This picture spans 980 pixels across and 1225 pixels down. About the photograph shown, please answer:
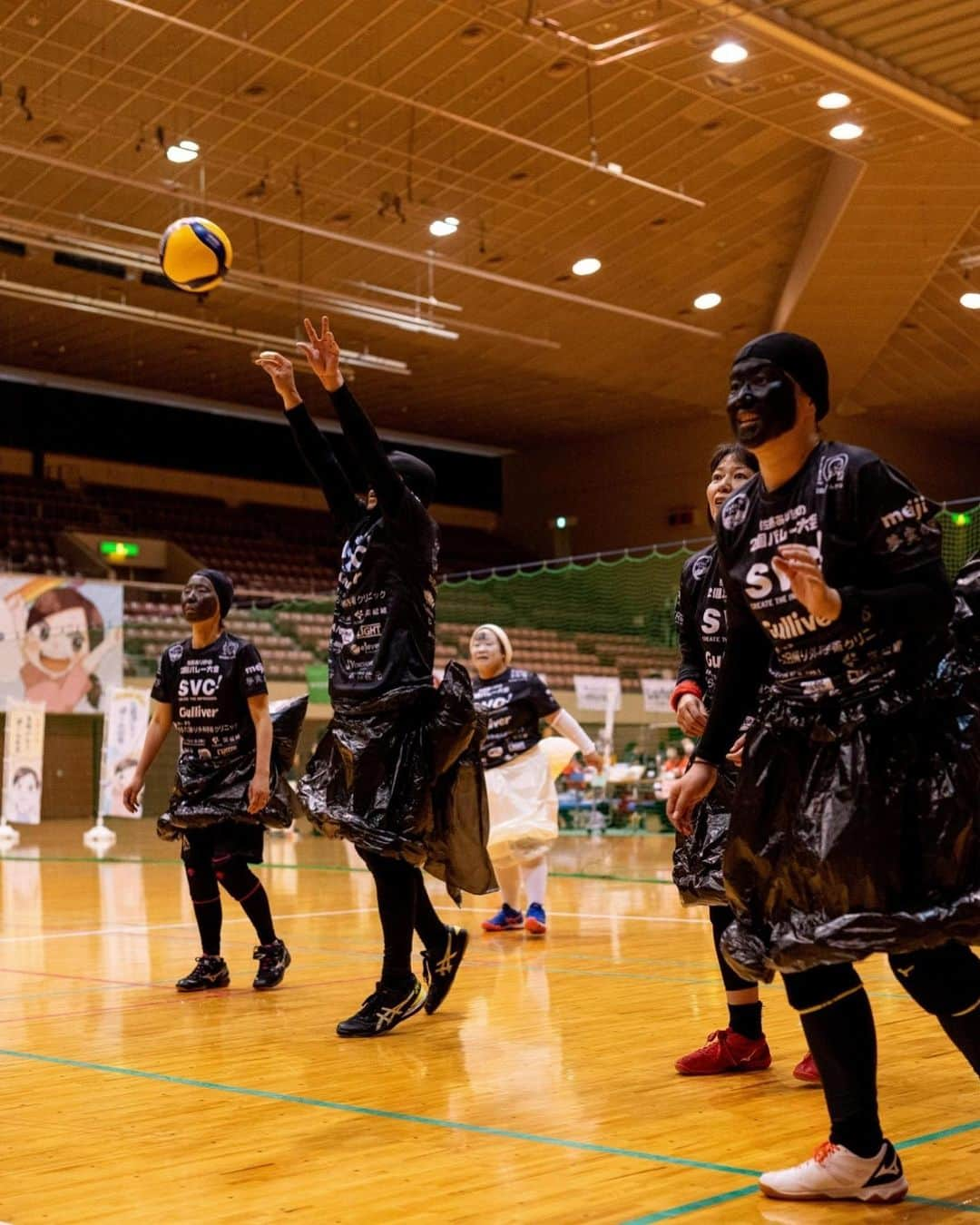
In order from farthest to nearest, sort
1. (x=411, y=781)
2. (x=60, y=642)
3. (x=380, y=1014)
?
(x=60, y=642), (x=411, y=781), (x=380, y=1014)

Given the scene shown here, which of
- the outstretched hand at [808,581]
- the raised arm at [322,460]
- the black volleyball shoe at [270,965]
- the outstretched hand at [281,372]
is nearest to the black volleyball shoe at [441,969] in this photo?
the black volleyball shoe at [270,965]

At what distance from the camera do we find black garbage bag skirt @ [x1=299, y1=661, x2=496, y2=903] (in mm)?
4887

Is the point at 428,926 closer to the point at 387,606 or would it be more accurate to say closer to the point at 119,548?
the point at 387,606

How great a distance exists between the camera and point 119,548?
26.6 metres

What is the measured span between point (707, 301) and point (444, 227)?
4644 millimetres

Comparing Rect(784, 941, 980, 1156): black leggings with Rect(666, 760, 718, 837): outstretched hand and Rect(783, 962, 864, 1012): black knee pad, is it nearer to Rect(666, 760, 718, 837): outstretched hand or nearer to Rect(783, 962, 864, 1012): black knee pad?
Rect(783, 962, 864, 1012): black knee pad

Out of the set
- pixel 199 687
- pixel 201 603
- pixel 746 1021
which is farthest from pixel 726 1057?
pixel 201 603

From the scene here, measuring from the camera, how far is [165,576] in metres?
27.6

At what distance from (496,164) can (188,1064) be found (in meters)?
13.6

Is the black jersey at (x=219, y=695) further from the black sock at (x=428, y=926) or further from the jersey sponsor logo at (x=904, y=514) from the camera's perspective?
the jersey sponsor logo at (x=904, y=514)

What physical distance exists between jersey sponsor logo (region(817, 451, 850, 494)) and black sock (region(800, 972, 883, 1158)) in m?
0.95

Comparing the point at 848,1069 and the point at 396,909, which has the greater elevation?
the point at 396,909

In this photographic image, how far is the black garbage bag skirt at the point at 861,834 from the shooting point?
8.82ft

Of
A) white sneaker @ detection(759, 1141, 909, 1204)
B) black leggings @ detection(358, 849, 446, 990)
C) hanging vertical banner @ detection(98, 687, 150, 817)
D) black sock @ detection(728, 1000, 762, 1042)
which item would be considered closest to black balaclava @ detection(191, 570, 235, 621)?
black leggings @ detection(358, 849, 446, 990)
